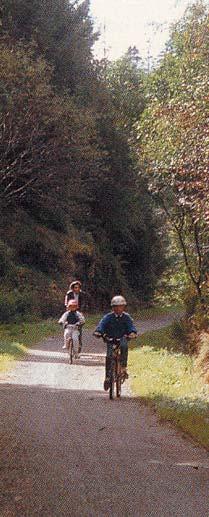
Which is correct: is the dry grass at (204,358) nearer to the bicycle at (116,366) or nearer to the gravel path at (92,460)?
the bicycle at (116,366)

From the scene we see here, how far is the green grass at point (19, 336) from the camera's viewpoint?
72.3ft

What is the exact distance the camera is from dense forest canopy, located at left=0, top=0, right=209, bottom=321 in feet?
112

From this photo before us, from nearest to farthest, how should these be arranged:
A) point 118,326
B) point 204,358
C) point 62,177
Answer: point 118,326, point 204,358, point 62,177

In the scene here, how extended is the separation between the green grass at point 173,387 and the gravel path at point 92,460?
0.93 ft

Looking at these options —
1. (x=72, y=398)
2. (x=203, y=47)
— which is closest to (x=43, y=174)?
(x=203, y=47)

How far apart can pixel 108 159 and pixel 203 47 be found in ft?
99.1

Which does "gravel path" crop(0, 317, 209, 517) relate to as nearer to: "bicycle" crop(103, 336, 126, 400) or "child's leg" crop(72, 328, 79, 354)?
"bicycle" crop(103, 336, 126, 400)

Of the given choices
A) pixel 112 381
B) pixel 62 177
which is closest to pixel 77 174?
pixel 62 177

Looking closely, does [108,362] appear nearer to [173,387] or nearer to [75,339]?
[173,387]

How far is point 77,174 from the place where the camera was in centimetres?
4003

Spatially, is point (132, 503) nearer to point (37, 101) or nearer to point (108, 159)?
point (37, 101)

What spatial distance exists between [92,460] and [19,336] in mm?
19644

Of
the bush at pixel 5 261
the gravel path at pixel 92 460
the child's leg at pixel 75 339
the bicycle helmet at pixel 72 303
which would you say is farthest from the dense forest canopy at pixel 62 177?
the gravel path at pixel 92 460

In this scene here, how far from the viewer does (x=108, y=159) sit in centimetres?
4772
